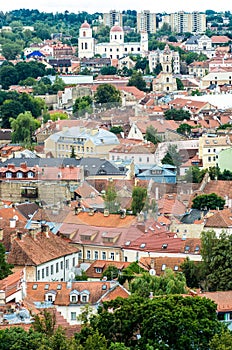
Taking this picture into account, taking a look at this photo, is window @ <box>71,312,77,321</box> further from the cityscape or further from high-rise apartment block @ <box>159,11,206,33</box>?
high-rise apartment block @ <box>159,11,206,33</box>

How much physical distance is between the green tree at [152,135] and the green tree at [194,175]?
692cm

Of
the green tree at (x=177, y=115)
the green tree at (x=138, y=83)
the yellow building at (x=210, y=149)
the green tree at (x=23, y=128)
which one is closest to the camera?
the yellow building at (x=210, y=149)

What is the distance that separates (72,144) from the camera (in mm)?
42094

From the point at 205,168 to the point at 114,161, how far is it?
276 centimetres

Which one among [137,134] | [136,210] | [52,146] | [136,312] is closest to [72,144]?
[52,146]

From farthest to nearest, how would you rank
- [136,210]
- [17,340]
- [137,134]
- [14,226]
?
1. [137,134]
2. [136,210]
3. [14,226]
4. [17,340]

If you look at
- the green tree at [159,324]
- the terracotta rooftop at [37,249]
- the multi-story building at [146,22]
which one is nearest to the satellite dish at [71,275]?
the terracotta rooftop at [37,249]

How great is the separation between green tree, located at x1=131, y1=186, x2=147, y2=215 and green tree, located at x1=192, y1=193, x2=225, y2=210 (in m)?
1.23

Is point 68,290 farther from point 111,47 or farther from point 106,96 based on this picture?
point 111,47

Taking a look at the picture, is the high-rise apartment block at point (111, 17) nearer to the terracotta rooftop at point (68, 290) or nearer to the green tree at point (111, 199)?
the green tree at point (111, 199)

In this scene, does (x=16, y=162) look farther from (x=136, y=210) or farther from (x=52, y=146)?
(x=136, y=210)

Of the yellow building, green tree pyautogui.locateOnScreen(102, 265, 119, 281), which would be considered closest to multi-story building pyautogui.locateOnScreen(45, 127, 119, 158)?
the yellow building

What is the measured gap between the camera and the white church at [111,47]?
316 ft

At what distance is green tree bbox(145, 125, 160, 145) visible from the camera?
44.5 meters
